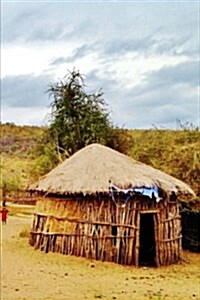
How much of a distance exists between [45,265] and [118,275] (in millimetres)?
1728

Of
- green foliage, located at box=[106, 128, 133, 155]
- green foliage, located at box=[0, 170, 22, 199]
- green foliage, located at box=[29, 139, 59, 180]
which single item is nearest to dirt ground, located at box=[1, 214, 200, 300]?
green foliage, located at box=[29, 139, 59, 180]

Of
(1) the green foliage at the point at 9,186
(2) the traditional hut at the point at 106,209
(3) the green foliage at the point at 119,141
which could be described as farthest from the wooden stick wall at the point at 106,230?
(1) the green foliage at the point at 9,186

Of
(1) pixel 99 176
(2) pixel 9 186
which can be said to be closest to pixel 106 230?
(1) pixel 99 176

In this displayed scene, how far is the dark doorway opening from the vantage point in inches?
633

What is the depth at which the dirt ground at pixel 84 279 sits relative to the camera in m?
10.9

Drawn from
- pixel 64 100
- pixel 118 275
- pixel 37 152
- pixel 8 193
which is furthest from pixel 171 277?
pixel 8 193

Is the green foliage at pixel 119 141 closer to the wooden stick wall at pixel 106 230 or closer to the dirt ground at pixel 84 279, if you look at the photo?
the dirt ground at pixel 84 279

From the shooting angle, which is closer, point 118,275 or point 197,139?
point 118,275

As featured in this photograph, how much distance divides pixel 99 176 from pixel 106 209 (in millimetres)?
808

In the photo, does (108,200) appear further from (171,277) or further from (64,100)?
(64,100)

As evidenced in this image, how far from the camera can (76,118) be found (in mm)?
24312

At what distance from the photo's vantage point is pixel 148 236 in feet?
55.3

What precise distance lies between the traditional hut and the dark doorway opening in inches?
7.1

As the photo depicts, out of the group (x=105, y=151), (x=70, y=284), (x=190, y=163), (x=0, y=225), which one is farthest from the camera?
(x=0, y=225)
